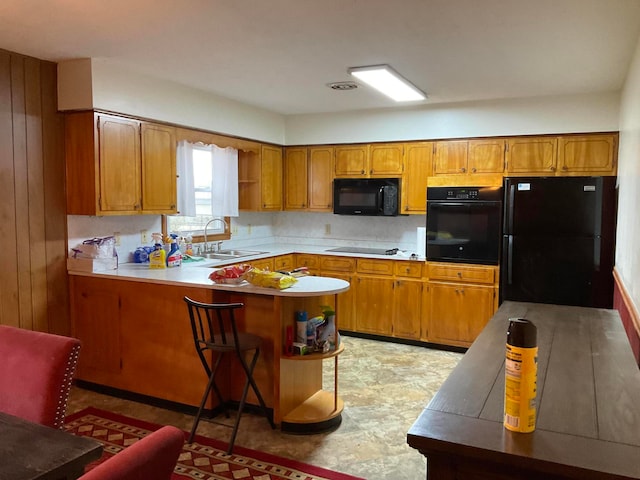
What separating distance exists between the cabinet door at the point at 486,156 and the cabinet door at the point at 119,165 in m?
3.10

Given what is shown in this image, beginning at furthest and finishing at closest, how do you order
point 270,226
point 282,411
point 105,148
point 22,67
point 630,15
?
point 270,226
point 105,148
point 22,67
point 282,411
point 630,15

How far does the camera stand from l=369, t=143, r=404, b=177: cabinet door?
525cm

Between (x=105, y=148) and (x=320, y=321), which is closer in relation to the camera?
(x=320, y=321)

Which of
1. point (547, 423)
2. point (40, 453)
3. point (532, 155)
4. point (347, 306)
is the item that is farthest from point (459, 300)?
point (40, 453)

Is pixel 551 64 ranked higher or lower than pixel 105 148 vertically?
higher

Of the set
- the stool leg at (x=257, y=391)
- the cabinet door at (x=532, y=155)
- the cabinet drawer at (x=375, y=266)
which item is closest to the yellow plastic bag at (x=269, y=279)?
the stool leg at (x=257, y=391)

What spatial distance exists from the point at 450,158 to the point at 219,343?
3123mm

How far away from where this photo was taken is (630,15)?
2541 mm

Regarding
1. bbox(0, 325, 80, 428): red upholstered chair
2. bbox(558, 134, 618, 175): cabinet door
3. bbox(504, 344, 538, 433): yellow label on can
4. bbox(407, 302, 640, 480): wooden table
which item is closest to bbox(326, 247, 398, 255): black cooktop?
bbox(558, 134, 618, 175): cabinet door

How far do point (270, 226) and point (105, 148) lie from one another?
2.92 meters

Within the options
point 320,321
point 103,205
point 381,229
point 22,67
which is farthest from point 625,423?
point 381,229

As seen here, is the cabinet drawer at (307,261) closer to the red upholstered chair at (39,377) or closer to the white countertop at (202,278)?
the white countertop at (202,278)

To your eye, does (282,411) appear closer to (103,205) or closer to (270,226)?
(103,205)

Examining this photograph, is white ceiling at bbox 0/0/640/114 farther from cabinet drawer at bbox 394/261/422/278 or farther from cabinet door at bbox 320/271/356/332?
cabinet door at bbox 320/271/356/332
